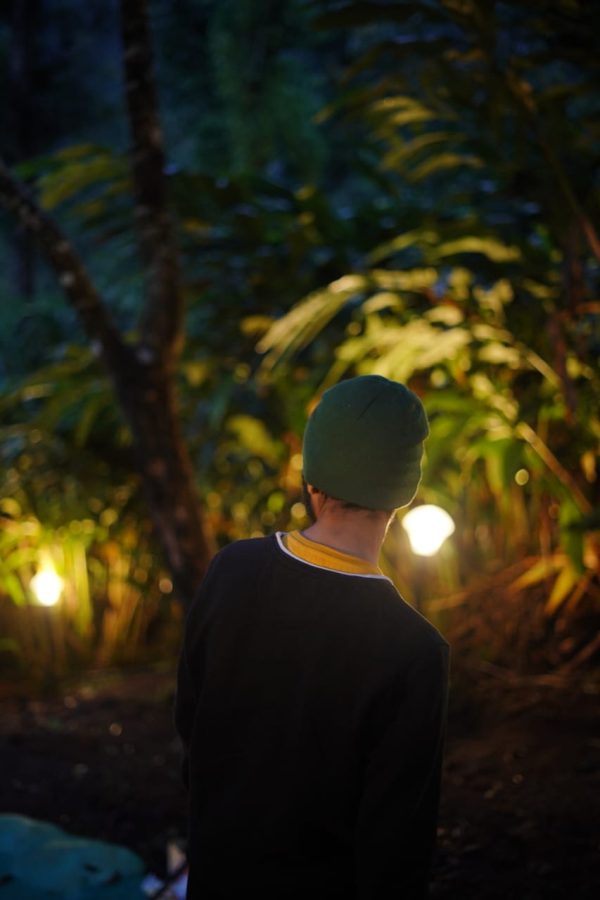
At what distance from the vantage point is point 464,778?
73.5 inches

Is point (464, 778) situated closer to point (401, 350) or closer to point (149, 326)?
point (401, 350)

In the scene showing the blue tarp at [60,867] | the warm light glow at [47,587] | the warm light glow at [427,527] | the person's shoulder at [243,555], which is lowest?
the warm light glow at [47,587]

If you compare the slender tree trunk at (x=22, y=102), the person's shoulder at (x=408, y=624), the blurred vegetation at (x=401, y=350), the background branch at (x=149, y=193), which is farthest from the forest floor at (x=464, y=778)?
the slender tree trunk at (x=22, y=102)

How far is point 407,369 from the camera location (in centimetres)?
206

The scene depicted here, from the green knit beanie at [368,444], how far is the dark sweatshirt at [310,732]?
8 cm

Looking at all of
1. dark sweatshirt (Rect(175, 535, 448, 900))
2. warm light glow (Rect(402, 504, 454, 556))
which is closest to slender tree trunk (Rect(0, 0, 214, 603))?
warm light glow (Rect(402, 504, 454, 556))

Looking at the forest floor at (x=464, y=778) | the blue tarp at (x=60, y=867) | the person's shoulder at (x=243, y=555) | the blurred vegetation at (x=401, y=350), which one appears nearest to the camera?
the person's shoulder at (x=243, y=555)

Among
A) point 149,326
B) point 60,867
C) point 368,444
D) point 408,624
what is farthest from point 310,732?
point 149,326

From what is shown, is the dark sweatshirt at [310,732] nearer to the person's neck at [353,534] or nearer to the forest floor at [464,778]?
the person's neck at [353,534]

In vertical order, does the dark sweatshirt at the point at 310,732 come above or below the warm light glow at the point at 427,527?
above

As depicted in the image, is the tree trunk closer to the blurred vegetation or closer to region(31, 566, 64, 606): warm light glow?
the blurred vegetation

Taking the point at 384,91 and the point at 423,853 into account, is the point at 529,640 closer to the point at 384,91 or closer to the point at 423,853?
the point at 384,91

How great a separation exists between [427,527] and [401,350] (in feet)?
1.41

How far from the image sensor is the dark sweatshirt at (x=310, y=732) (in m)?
0.78
